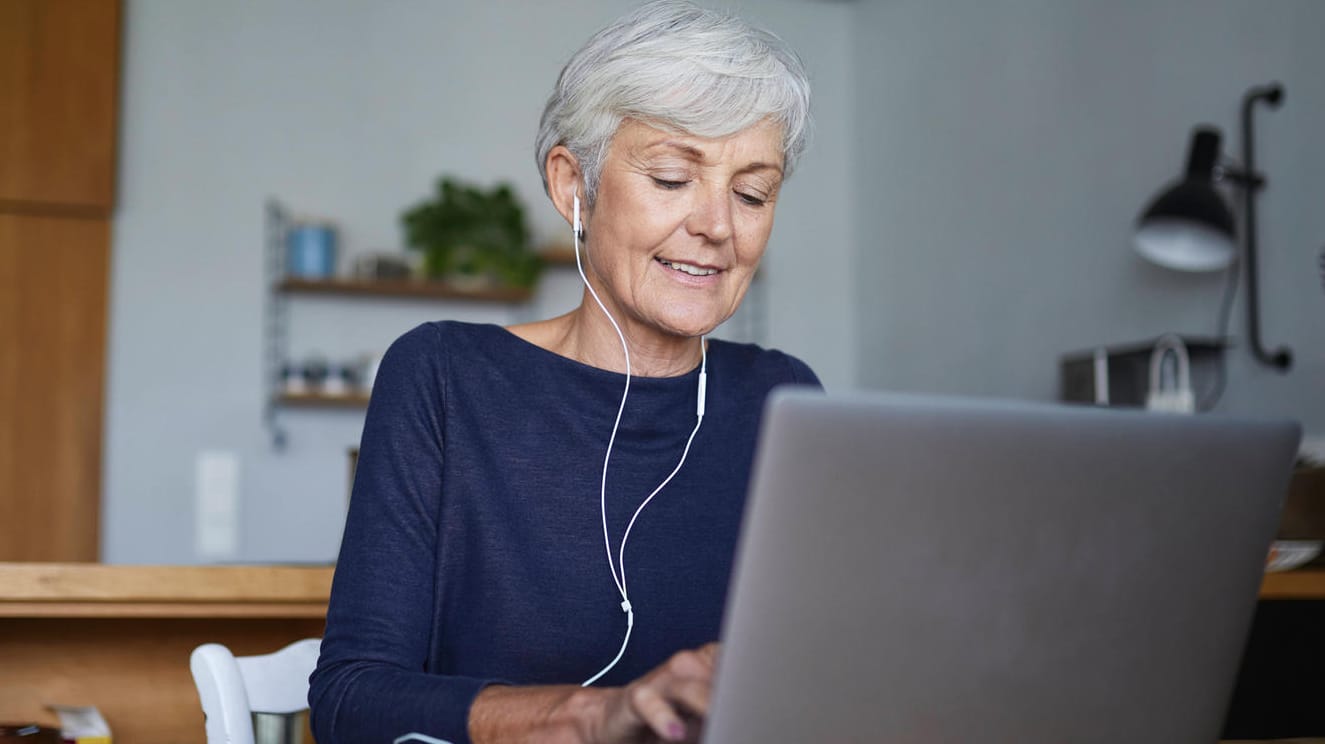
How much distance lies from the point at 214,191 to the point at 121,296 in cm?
46

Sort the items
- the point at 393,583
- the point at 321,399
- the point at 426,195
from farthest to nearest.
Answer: the point at 426,195 → the point at 321,399 → the point at 393,583

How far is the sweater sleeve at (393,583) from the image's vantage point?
36.1 inches

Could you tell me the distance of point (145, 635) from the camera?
1.72 metres

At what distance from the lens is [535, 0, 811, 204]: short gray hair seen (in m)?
1.13

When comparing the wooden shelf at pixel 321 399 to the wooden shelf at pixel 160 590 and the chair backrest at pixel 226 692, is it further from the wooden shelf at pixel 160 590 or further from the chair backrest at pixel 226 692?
the chair backrest at pixel 226 692

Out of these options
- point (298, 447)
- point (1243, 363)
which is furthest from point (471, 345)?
point (298, 447)

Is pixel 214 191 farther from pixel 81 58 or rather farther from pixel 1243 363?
pixel 1243 363

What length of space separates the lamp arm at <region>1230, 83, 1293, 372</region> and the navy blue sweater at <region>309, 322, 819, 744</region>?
6.03ft

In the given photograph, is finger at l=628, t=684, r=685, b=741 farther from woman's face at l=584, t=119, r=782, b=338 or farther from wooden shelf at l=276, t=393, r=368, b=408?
wooden shelf at l=276, t=393, r=368, b=408

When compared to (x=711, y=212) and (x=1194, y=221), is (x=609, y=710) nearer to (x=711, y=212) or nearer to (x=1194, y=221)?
(x=711, y=212)

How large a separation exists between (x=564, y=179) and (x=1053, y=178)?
8.27 feet

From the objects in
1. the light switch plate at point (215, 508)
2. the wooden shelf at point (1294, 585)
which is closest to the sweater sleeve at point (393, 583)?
the wooden shelf at point (1294, 585)

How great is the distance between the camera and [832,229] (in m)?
4.73

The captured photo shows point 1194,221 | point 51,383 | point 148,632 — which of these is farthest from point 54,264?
point 1194,221
